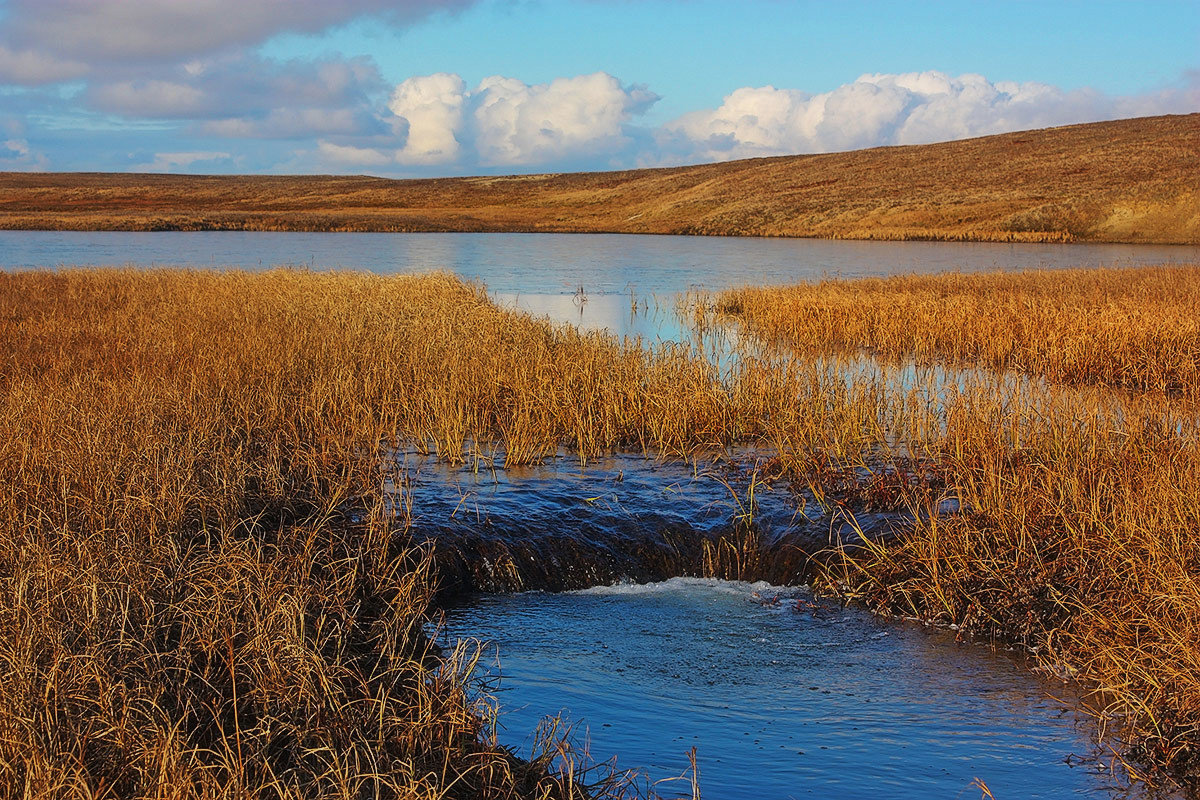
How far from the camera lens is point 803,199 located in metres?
66.1

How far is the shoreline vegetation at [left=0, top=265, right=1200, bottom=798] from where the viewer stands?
142 inches

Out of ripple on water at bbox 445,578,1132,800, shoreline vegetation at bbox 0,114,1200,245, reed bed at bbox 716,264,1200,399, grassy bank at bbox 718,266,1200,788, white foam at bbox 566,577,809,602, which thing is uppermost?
shoreline vegetation at bbox 0,114,1200,245

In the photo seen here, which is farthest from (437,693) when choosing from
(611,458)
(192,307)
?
(192,307)

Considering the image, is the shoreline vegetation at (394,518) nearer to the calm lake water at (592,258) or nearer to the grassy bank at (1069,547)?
the grassy bank at (1069,547)

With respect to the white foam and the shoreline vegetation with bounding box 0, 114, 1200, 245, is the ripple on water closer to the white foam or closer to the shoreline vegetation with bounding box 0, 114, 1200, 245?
the white foam

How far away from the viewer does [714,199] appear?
74.8 m

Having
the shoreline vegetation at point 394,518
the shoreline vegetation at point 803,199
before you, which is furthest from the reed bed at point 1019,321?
the shoreline vegetation at point 803,199

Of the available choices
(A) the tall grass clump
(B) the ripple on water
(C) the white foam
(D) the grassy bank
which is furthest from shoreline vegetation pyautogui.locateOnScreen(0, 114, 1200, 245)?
(B) the ripple on water

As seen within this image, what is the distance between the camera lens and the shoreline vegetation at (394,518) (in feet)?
11.9

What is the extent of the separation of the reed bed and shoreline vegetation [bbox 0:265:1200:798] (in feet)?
0.34

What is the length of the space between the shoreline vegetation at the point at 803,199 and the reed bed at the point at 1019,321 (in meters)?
29.0

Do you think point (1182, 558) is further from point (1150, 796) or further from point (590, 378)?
point (590, 378)

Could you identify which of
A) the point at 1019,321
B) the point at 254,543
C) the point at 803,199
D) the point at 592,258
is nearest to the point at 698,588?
the point at 254,543

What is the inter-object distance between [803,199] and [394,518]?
2488 inches
